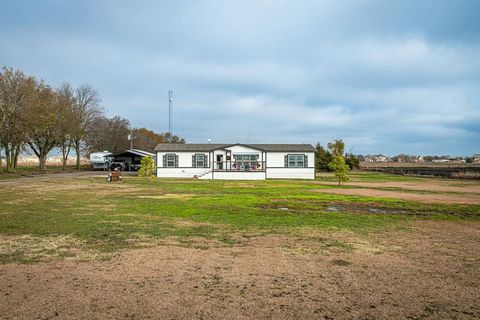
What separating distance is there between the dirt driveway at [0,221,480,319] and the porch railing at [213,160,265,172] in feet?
108

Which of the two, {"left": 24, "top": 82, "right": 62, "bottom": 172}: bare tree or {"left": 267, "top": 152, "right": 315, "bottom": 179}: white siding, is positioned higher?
{"left": 24, "top": 82, "right": 62, "bottom": 172}: bare tree

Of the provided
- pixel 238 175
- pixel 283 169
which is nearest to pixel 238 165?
pixel 238 175

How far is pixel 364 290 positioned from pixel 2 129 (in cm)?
3881

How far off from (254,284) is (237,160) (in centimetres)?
3669

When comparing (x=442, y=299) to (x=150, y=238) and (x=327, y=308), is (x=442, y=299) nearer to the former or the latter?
(x=327, y=308)

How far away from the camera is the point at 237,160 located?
139 ft

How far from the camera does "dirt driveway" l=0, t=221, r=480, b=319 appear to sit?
183 inches

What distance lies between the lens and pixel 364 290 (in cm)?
537

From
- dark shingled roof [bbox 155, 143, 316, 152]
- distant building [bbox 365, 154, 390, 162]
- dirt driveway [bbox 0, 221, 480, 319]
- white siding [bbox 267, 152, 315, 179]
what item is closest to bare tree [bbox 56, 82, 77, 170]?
dark shingled roof [bbox 155, 143, 316, 152]

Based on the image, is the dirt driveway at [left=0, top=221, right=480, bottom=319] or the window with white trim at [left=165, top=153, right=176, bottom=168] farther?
the window with white trim at [left=165, top=153, right=176, bottom=168]

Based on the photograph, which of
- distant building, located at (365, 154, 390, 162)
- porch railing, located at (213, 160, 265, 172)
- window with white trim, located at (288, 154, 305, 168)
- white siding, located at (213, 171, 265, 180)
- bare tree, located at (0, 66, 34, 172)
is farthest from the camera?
distant building, located at (365, 154, 390, 162)

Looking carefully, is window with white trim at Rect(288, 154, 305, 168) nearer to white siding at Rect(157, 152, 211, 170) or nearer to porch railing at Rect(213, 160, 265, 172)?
porch railing at Rect(213, 160, 265, 172)

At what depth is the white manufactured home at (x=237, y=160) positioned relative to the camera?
41.9 m

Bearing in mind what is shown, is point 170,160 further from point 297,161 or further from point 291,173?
point 297,161
